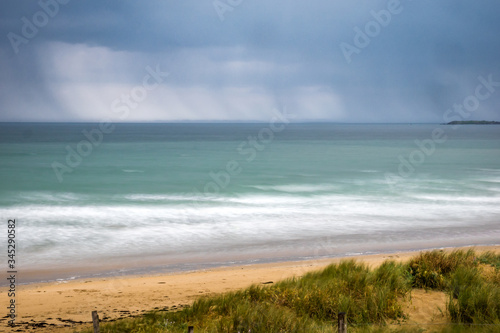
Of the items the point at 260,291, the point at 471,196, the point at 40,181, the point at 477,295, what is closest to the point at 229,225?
the point at 260,291

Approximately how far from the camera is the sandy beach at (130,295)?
8.28 metres

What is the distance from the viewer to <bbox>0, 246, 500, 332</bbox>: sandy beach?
326 inches

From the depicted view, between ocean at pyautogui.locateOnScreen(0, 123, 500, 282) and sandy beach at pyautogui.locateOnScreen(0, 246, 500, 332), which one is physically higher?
ocean at pyautogui.locateOnScreen(0, 123, 500, 282)

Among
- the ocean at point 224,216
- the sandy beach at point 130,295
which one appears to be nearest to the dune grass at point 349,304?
the sandy beach at point 130,295

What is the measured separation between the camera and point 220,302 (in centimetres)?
831

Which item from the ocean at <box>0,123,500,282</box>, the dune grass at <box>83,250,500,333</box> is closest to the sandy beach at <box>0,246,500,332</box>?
the dune grass at <box>83,250,500,333</box>

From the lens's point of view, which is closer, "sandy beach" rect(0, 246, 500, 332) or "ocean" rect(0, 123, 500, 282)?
"sandy beach" rect(0, 246, 500, 332)

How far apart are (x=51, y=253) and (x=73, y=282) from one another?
129 inches

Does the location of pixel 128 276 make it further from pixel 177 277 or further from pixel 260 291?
pixel 260 291

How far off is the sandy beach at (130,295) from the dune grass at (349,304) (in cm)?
40

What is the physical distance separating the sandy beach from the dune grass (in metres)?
0.40

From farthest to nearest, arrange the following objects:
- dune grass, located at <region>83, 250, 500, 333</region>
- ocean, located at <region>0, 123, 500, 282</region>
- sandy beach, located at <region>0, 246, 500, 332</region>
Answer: ocean, located at <region>0, 123, 500, 282</region> → sandy beach, located at <region>0, 246, 500, 332</region> → dune grass, located at <region>83, 250, 500, 333</region>

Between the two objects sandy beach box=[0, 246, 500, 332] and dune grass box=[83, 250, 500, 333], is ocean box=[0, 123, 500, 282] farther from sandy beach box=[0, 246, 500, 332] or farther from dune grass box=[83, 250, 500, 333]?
dune grass box=[83, 250, 500, 333]

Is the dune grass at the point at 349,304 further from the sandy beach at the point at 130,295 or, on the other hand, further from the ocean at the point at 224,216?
the ocean at the point at 224,216
